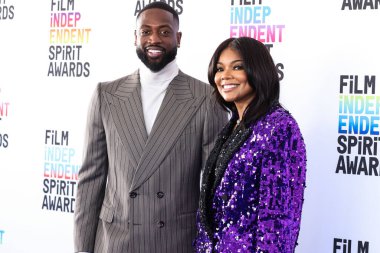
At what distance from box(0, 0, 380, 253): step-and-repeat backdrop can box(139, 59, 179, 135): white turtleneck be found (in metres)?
0.66

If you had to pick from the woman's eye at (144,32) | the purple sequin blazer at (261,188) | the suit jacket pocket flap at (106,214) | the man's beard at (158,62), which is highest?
the woman's eye at (144,32)

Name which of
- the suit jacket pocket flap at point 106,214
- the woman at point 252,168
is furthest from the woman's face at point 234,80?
the suit jacket pocket flap at point 106,214

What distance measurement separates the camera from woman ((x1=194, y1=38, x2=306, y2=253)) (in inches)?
62.4

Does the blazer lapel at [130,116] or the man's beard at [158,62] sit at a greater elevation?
the man's beard at [158,62]

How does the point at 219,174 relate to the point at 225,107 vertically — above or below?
below

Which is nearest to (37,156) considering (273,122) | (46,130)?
(46,130)

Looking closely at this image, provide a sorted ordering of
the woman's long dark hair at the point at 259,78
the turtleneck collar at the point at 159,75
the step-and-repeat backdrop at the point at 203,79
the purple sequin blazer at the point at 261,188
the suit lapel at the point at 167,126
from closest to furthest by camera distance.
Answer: the purple sequin blazer at the point at 261,188, the woman's long dark hair at the point at 259,78, the suit lapel at the point at 167,126, the turtleneck collar at the point at 159,75, the step-and-repeat backdrop at the point at 203,79

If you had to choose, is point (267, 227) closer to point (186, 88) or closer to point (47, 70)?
point (186, 88)

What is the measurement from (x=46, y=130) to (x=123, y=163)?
1466 millimetres

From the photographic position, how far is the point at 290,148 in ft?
5.20

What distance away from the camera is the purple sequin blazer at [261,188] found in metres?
1.58

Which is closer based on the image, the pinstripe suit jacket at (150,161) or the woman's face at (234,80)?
the woman's face at (234,80)

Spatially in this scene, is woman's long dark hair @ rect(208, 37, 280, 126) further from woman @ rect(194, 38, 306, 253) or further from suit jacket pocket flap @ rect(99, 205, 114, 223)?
suit jacket pocket flap @ rect(99, 205, 114, 223)

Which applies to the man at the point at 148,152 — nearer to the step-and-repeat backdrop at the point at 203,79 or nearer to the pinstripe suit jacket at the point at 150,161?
the pinstripe suit jacket at the point at 150,161
